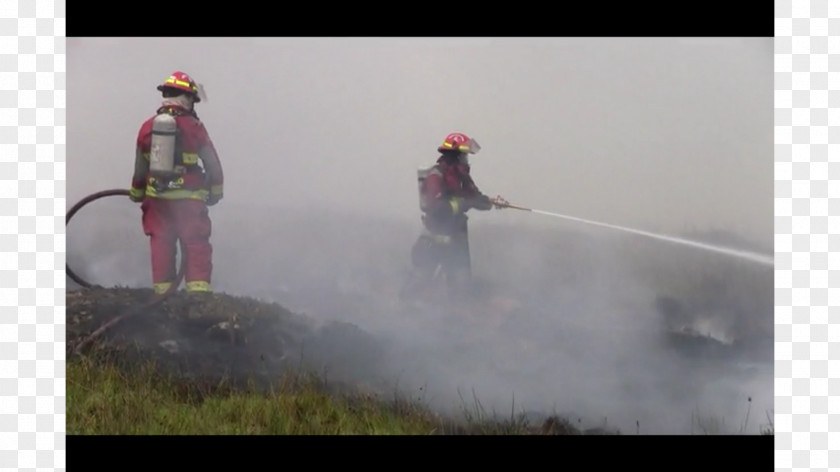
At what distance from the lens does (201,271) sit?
5.46m

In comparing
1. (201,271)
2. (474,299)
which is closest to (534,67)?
(474,299)

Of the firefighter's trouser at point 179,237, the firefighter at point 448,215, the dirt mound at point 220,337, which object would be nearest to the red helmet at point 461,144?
the firefighter at point 448,215

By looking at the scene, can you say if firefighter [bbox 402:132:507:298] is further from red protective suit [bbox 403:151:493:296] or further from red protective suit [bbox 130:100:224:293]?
red protective suit [bbox 130:100:224:293]

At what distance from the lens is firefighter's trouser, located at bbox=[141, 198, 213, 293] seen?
5.44 meters

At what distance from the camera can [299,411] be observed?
527 cm

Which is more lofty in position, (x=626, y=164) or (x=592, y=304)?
(x=626, y=164)

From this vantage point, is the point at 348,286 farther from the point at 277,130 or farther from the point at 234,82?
the point at 234,82

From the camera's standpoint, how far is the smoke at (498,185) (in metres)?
5.42

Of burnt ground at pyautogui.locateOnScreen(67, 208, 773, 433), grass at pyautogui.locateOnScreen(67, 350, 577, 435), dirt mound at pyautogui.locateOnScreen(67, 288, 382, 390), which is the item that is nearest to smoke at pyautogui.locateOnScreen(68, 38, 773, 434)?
burnt ground at pyautogui.locateOnScreen(67, 208, 773, 433)

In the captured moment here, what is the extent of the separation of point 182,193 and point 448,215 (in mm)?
1835

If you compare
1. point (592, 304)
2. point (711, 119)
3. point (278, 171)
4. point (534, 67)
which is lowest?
point (592, 304)

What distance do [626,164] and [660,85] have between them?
589 millimetres

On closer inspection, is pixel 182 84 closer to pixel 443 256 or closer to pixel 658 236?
pixel 443 256

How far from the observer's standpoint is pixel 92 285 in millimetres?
5512
